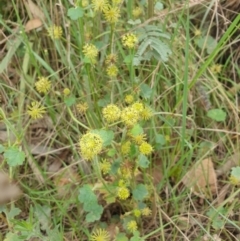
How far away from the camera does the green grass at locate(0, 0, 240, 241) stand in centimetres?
146

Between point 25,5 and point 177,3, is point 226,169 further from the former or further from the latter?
point 25,5

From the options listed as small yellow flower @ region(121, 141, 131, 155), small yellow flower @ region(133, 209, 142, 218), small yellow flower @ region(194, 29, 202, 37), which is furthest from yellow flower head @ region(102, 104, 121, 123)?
small yellow flower @ region(194, 29, 202, 37)

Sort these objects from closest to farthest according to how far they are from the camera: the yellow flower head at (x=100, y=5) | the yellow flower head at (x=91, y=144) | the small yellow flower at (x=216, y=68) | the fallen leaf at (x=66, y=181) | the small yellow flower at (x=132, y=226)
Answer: the yellow flower head at (x=91, y=144) < the yellow flower head at (x=100, y=5) < the small yellow flower at (x=132, y=226) < the fallen leaf at (x=66, y=181) < the small yellow flower at (x=216, y=68)

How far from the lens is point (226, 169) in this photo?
65.9 inches

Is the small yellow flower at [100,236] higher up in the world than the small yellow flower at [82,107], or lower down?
lower down

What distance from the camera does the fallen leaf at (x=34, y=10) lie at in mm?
1765

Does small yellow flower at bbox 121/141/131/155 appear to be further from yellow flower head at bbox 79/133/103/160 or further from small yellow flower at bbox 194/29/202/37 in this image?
small yellow flower at bbox 194/29/202/37

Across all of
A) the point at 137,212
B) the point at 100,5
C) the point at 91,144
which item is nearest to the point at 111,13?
the point at 100,5

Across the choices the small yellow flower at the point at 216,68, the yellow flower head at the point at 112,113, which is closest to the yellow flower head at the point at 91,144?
the yellow flower head at the point at 112,113

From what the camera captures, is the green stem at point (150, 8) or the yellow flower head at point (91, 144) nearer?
the yellow flower head at point (91, 144)

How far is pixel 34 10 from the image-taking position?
178 centimetres

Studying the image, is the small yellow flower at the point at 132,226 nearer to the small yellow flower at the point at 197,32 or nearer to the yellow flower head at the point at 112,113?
the yellow flower head at the point at 112,113

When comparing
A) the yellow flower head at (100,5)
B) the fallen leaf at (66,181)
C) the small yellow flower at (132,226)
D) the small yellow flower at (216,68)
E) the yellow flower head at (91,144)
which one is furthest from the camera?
the small yellow flower at (216,68)

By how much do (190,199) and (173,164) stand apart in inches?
5.1
